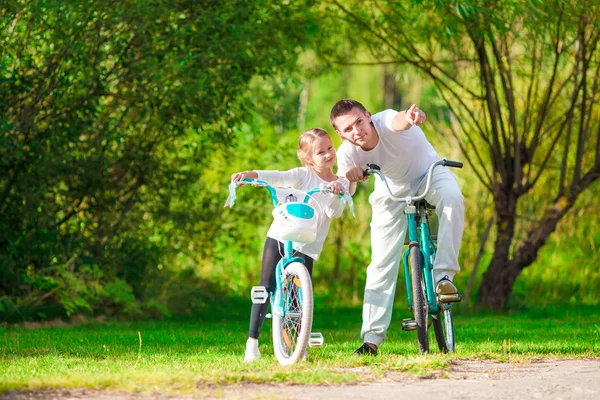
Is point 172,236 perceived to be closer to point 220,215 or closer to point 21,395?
point 220,215

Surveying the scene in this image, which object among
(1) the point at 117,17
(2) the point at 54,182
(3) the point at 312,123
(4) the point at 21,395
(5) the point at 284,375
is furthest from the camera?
(3) the point at 312,123

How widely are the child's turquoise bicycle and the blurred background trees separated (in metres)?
4.15

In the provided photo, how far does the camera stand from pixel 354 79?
40.3 m

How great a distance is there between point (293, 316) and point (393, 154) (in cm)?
127

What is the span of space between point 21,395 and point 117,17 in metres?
5.68

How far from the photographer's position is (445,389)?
15.9 feet

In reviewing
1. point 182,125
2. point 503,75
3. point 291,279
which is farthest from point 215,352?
point 503,75

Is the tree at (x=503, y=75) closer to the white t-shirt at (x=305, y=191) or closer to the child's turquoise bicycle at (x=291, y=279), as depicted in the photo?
the white t-shirt at (x=305, y=191)

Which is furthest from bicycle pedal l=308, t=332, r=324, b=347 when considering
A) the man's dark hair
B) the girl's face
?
the man's dark hair

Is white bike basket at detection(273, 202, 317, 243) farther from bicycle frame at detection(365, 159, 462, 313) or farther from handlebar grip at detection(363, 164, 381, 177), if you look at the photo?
bicycle frame at detection(365, 159, 462, 313)

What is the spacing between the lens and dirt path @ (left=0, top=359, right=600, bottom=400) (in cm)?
453

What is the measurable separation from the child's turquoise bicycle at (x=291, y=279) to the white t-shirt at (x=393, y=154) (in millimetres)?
417

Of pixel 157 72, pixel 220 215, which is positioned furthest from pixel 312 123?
pixel 157 72

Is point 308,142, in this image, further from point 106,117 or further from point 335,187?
point 106,117
